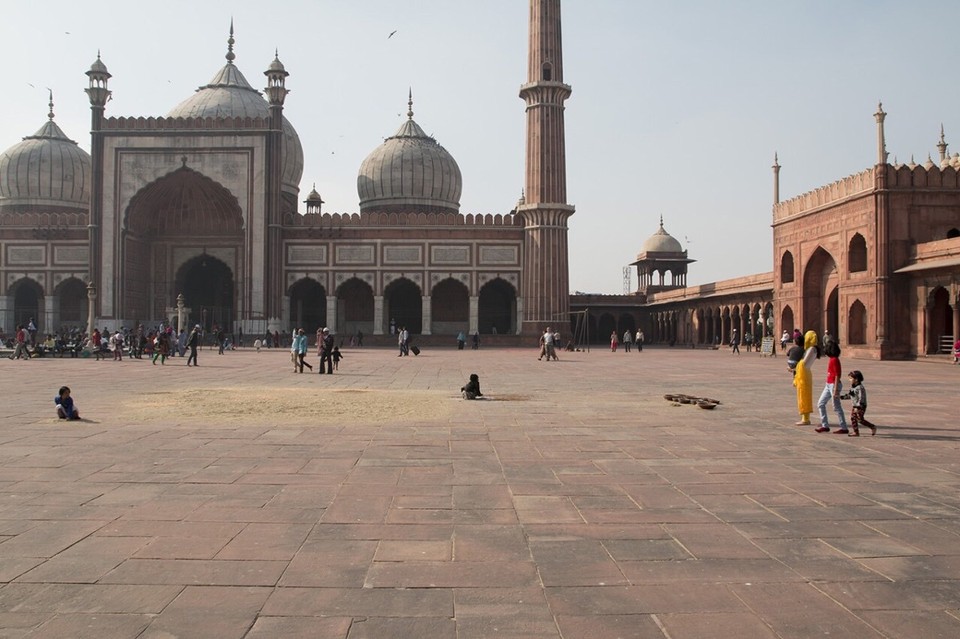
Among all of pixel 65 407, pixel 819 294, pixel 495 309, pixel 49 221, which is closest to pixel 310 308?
pixel 495 309

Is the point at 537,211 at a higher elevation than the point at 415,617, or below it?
higher

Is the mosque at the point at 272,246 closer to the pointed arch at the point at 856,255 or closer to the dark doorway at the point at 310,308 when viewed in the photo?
the dark doorway at the point at 310,308

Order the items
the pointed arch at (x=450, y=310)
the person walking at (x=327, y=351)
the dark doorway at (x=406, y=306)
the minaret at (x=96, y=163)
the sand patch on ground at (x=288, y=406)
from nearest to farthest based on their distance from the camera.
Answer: the sand patch on ground at (x=288, y=406), the person walking at (x=327, y=351), the minaret at (x=96, y=163), the pointed arch at (x=450, y=310), the dark doorway at (x=406, y=306)

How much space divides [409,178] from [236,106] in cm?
1000

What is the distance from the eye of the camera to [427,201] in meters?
45.4

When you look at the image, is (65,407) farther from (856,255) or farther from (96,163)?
(96,163)

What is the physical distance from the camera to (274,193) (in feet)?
127

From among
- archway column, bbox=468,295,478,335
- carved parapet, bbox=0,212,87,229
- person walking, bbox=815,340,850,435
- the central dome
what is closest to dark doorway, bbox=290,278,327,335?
the central dome

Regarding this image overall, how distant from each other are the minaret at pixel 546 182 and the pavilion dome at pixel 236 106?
531 inches

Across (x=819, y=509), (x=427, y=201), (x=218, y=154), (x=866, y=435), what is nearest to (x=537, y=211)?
(x=427, y=201)

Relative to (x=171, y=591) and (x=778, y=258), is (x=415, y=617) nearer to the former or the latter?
(x=171, y=591)

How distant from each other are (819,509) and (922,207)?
2578 cm

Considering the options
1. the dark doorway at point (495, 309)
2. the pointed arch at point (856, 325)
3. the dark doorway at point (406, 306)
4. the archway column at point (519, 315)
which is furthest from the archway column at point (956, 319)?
the dark doorway at point (406, 306)

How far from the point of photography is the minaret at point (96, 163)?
37.9m
